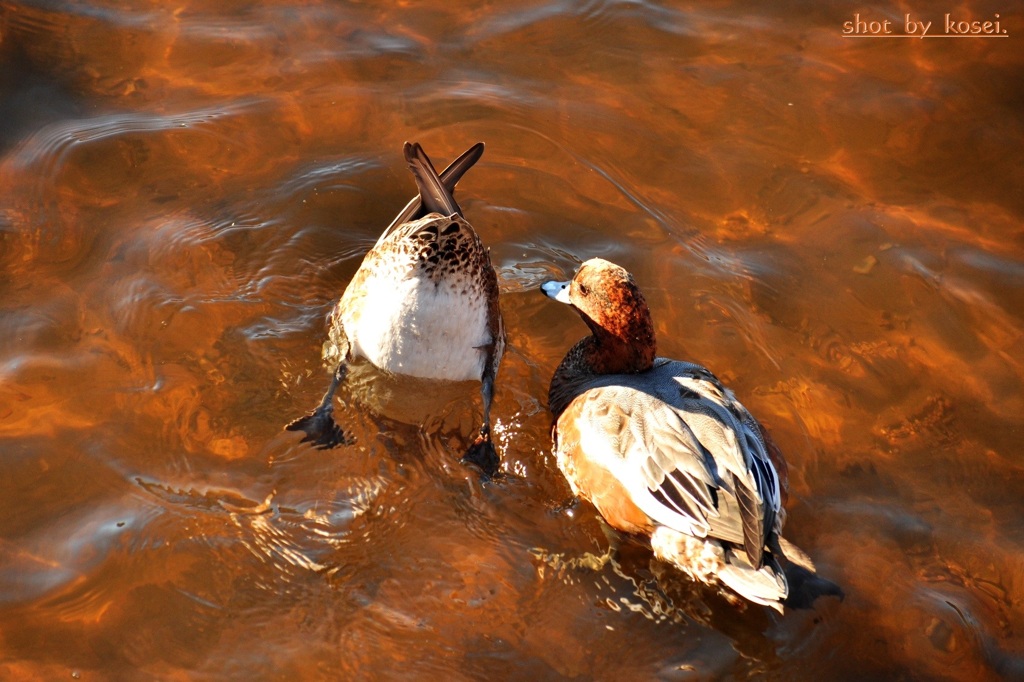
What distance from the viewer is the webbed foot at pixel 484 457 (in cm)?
444

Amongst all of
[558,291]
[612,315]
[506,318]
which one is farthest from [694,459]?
[506,318]

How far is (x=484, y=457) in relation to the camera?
14.7 ft

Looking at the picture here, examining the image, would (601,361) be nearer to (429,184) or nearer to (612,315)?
(612,315)

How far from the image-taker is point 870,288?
5406 millimetres

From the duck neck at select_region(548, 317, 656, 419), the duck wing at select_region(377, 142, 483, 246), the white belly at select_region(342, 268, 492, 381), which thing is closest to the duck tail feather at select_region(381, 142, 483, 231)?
the duck wing at select_region(377, 142, 483, 246)

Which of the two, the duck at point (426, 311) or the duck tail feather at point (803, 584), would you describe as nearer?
the duck tail feather at point (803, 584)

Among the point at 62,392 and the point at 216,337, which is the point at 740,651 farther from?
the point at 62,392

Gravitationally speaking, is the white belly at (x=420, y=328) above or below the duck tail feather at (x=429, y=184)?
below

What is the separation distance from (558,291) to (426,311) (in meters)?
0.93

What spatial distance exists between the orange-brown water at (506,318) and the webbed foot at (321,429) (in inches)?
2.6

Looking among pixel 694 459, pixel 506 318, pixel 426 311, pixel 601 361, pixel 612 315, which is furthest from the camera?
pixel 506 318

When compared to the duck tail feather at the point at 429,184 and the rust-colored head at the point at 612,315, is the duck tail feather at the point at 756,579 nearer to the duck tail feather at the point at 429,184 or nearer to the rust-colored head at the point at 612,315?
the rust-colored head at the point at 612,315

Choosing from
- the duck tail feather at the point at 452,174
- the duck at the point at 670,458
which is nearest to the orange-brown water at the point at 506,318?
the duck at the point at 670,458

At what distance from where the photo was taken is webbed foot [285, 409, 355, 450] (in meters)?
4.36
